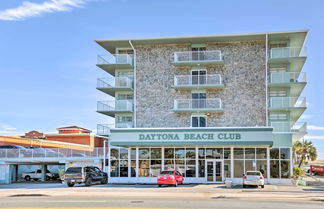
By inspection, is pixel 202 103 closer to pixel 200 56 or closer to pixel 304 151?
pixel 200 56

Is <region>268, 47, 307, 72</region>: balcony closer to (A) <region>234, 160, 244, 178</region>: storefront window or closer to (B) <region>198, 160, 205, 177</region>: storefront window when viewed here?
(A) <region>234, 160, 244, 178</region>: storefront window

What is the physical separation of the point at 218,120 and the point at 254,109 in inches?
143

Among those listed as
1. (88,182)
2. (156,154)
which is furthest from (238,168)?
(88,182)

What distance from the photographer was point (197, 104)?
40.8 meters

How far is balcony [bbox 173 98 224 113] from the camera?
4012 centimetres

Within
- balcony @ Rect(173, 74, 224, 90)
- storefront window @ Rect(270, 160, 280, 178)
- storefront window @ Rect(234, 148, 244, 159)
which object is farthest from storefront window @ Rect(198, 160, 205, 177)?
balcony @ Rect(173, 74, 224, 90)

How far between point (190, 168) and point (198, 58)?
35.8 feet

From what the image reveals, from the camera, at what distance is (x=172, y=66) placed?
42.5 meters

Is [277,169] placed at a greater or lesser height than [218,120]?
lesser

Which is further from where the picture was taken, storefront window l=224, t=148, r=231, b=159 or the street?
storefront window l=224, t=148, r=231, b=159

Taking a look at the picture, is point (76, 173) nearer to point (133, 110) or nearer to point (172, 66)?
point (133, 110)

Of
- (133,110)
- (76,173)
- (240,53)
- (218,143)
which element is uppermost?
(240,53)

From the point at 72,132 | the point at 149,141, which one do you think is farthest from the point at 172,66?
the point at 72,132

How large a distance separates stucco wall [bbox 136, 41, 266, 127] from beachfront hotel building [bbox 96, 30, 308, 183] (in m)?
0.10
